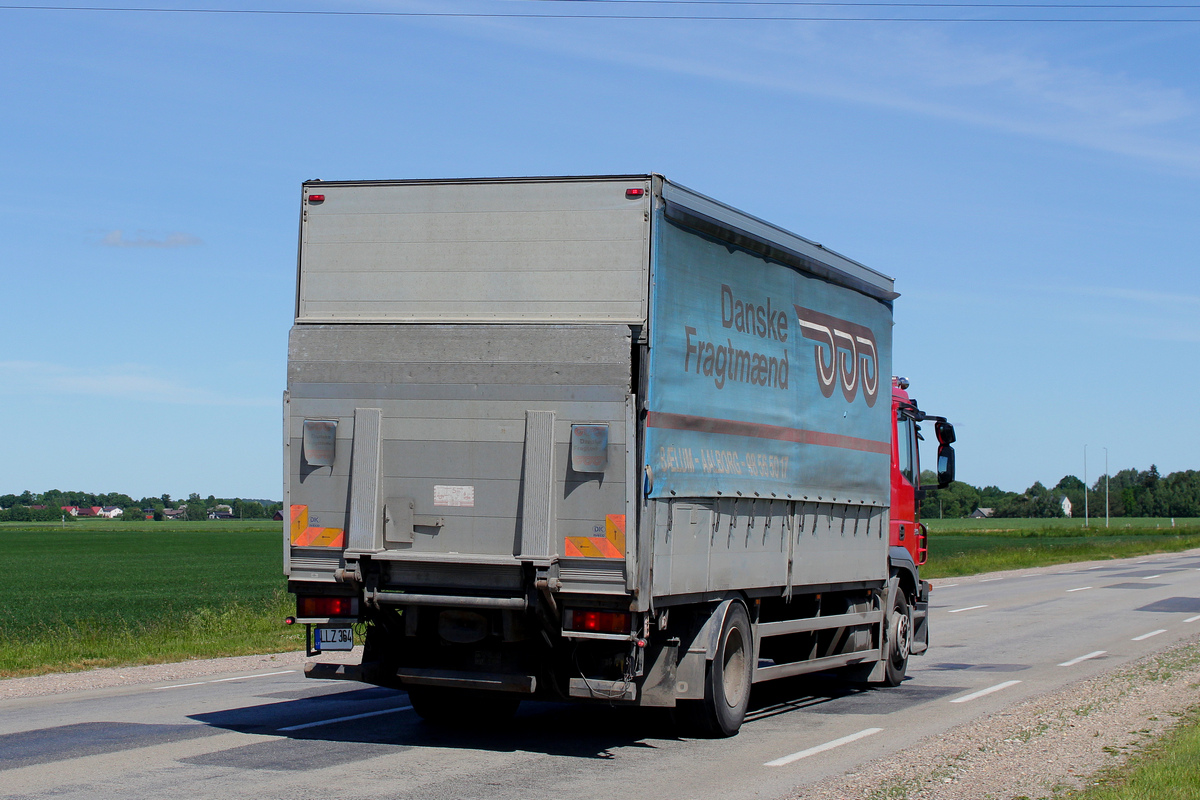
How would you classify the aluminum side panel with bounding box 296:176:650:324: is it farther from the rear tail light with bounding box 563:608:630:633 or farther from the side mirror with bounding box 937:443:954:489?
the side mirror with bounding box 937:443:954:489

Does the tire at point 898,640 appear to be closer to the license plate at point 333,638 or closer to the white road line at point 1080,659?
the white road line at point 1080,659

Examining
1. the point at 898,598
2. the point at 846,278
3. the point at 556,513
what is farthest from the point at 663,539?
the point at 898,598

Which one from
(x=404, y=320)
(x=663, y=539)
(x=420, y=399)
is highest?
(x=404, y=320)

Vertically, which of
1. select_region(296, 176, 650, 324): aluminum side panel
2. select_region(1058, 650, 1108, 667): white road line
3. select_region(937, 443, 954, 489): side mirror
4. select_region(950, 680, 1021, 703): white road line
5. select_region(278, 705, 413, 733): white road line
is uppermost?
select_region(296, 176, 650, 324): aluminum side panel

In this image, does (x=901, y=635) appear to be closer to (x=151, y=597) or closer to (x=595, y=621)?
(x=595, y=621)

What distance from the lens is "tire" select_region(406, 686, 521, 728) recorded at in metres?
10.9

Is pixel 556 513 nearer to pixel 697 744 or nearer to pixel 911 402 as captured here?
pixel 697 744

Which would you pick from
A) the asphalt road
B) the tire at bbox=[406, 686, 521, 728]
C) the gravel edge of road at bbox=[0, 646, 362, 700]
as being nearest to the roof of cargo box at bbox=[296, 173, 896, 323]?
the asphalt road

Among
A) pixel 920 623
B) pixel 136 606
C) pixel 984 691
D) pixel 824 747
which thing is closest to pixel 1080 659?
pixel 920 623

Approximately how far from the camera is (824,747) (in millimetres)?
9938

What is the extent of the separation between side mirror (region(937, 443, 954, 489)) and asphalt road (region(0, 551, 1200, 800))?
Answer: 231 cm

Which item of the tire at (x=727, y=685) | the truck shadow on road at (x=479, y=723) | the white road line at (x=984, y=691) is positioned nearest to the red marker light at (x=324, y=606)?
the truck shadow on road at (x=479, y=723)

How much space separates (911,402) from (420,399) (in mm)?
7604

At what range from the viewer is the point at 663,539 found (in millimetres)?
9133
